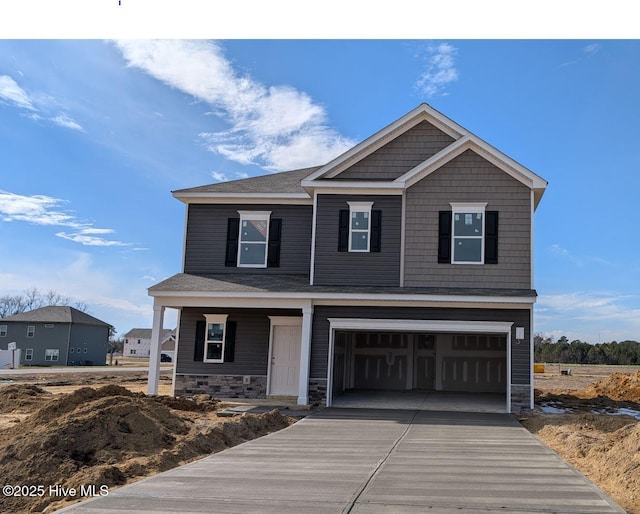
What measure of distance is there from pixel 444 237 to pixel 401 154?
2915 millimetres

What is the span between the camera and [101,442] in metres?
10.2

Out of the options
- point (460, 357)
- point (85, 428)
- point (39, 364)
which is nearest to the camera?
point (85, 428)

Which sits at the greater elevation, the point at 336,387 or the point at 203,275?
the point at 203,275

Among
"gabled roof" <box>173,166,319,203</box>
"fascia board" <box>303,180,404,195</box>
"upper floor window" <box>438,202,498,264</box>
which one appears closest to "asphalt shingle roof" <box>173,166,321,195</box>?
"gabled roof" <box>173,166,319,203</box>

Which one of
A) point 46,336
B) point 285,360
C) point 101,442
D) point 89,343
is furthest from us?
point 89,343

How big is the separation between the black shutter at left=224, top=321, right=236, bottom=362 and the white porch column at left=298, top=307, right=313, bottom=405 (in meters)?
3.33

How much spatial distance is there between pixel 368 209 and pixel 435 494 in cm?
1193

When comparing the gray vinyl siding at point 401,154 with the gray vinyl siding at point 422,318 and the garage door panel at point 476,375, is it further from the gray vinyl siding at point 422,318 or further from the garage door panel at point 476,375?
the garage door panel at point 476,375

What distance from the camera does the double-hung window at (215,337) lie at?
20328mm

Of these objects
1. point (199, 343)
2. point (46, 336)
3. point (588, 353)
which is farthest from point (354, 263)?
point (588, 353)

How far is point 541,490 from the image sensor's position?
7.86m

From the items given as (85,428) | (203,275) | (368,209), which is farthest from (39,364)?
(85,428)

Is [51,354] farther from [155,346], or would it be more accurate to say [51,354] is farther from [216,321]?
[155,346]

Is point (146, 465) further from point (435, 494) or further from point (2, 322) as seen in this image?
point (2, 322)
